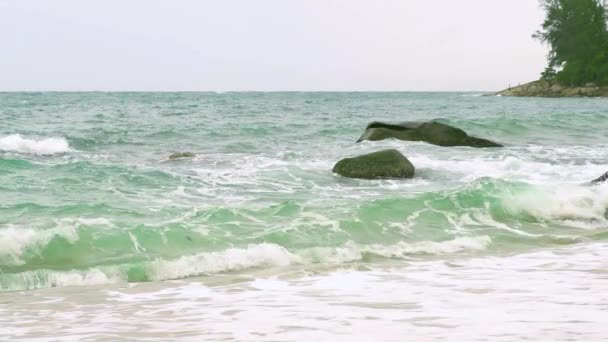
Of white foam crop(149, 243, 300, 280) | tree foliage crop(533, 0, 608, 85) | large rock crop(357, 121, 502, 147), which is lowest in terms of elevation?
white foam crop(149, 243, 300, 280)

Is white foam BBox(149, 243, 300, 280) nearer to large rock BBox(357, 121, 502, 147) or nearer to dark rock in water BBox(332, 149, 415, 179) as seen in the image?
dark rock in water BBox(332, 149, 415, 179)

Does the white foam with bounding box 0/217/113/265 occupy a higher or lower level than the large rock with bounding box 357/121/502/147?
lower

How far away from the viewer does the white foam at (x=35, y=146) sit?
20.2m

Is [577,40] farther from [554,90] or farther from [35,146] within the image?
[35,146]

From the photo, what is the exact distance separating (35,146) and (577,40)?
6894 centimetres

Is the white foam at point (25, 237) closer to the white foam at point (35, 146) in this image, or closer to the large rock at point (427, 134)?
the white foam at point (35, 146)

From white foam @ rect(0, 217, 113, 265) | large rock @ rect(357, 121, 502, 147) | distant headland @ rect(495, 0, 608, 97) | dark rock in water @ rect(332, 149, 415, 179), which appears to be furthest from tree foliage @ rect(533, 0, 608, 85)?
white foam @ rect(0, 217, 113, 265)

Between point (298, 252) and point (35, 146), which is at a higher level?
point (35, 146)

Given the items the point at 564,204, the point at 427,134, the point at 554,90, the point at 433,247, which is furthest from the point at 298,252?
the point at 554,90

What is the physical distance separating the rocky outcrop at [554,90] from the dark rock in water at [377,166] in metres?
64.2

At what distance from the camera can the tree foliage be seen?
253ft

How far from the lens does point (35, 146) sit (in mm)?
20688

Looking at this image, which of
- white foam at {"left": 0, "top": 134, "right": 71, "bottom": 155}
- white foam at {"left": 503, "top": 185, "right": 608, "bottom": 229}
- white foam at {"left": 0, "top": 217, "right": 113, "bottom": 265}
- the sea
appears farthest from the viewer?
white foam at {"left": 0, "top": 134, "right": 71, "bottom": 155}

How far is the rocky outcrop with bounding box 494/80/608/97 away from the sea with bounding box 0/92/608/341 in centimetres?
6058
